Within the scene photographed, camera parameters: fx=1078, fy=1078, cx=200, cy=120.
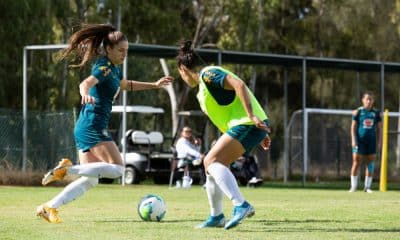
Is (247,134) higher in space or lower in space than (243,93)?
lower

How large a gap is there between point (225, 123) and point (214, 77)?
2.02 ft

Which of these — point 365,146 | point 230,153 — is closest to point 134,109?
point 365,146

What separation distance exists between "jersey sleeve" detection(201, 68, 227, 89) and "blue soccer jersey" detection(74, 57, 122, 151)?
3.91ft

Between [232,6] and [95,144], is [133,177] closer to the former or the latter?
[95,144]

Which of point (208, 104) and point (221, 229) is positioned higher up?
point (208, 104)

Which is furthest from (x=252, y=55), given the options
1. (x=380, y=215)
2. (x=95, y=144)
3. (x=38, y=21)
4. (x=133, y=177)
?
(x=95, y=144)

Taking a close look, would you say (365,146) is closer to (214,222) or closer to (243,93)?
(214,222)

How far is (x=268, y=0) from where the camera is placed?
46.4m

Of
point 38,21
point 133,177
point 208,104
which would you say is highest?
point 38,21

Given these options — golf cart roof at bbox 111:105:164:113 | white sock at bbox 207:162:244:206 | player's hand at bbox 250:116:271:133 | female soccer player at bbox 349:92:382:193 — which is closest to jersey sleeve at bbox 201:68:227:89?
player's hand at bbox 250:116:271:133

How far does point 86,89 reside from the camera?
11.1 meters

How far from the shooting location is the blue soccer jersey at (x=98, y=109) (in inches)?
454

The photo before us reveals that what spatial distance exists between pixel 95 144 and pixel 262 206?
185 inches

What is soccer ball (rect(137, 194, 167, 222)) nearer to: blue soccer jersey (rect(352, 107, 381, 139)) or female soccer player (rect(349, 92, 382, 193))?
female soccer player (rect(349, 92, 382, 193))
